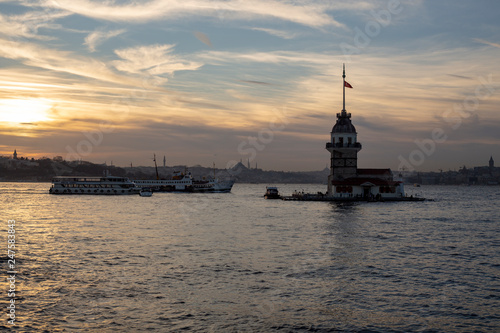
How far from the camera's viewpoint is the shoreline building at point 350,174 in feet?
385

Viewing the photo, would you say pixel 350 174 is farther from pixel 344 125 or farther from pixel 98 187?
pixel 98 187

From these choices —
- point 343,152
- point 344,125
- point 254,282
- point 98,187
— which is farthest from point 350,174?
point 98,187

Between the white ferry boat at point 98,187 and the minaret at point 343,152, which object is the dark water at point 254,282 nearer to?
the minaret at point 343,152

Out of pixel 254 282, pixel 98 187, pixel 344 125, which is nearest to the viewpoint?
pixel 254 282

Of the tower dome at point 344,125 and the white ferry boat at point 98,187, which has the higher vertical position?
the tower dome at point 344,125

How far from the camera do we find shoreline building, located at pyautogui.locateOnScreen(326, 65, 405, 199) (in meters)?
118

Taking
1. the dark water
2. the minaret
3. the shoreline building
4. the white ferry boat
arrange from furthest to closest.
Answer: the white ferry boat < the minaret < the shoreline building < the dark water

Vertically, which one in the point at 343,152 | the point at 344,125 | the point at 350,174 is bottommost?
the point at 350,174

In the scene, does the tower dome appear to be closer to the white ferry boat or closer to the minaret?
the minaret

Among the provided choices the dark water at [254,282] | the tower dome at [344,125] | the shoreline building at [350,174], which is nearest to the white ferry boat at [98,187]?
the shoreline building at [350,174]

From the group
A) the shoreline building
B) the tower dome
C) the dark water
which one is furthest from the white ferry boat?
the dark water

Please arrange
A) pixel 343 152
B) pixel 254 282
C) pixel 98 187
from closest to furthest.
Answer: pixel 254 282 < pixel 343 152 < pixel 98 187

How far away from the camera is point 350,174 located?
120125mm

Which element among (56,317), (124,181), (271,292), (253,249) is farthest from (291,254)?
(124,181)
